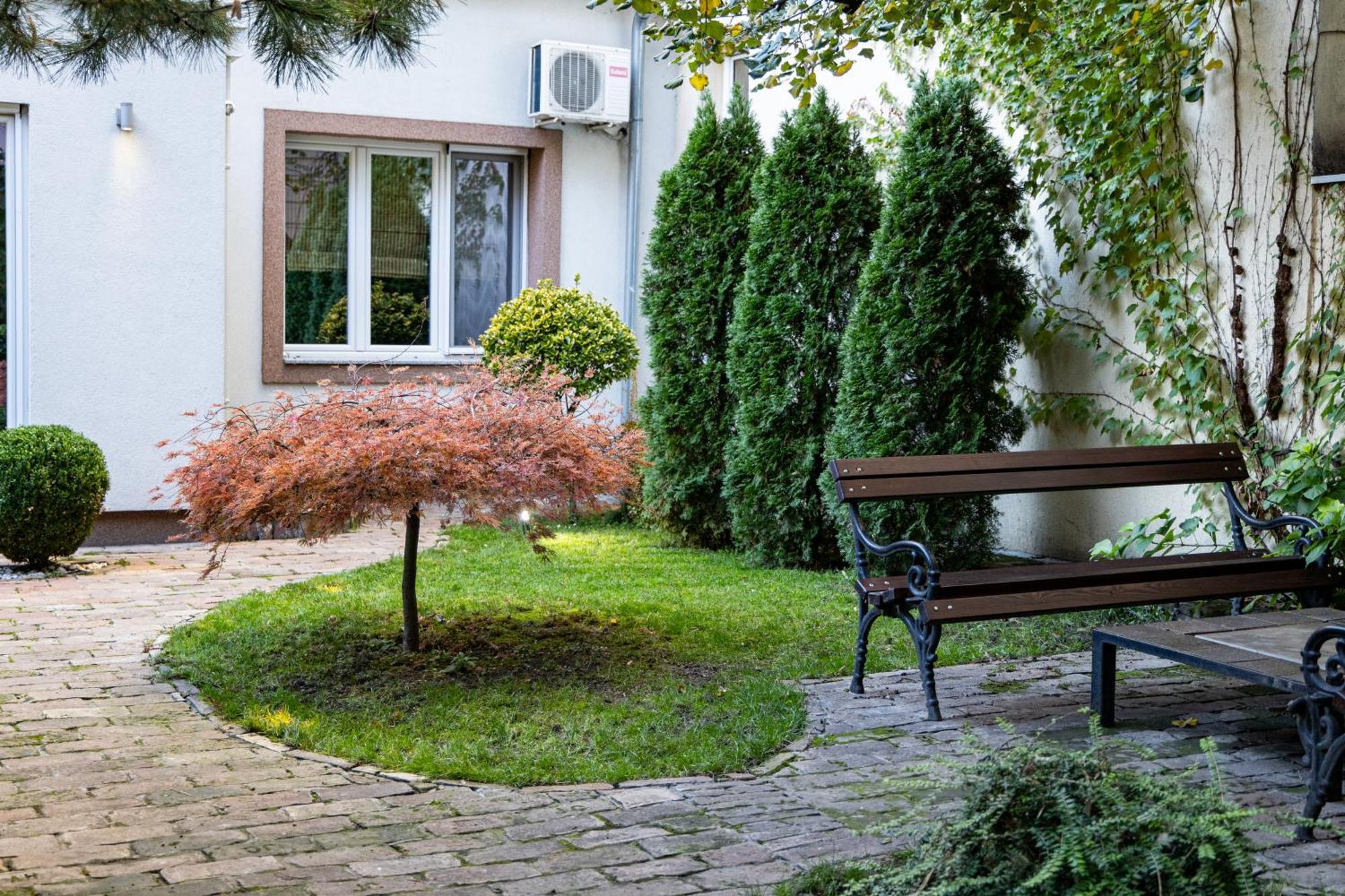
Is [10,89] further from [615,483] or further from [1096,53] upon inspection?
[1096,53]

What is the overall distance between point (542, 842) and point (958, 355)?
5153 millimetres

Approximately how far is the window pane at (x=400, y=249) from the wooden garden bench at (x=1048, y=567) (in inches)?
297

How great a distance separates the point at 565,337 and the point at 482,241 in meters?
2.47

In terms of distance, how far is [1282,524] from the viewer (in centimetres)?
636

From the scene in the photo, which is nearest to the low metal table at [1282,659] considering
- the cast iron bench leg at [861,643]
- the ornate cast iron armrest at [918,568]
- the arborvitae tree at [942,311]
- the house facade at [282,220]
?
the ornate cast iron armrest at [918,568]

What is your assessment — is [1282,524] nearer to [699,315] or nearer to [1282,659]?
[1282,659]

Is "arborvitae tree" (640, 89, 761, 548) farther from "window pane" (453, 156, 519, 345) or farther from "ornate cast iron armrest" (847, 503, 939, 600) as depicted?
"ornate cast iron armrest" (847, 503, 939, 600)

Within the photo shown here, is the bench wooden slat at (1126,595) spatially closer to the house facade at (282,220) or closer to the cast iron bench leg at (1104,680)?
the cast iron bench leg at (1104,680)

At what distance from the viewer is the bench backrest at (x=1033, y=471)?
604cm

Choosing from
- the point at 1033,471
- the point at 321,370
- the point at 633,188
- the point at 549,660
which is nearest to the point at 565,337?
the point at 321,370

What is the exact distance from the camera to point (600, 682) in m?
6.10

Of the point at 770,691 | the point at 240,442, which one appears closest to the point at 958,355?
the point at 770,691

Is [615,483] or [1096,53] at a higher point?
[1096,53]

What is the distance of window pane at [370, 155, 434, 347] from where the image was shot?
1280cm
